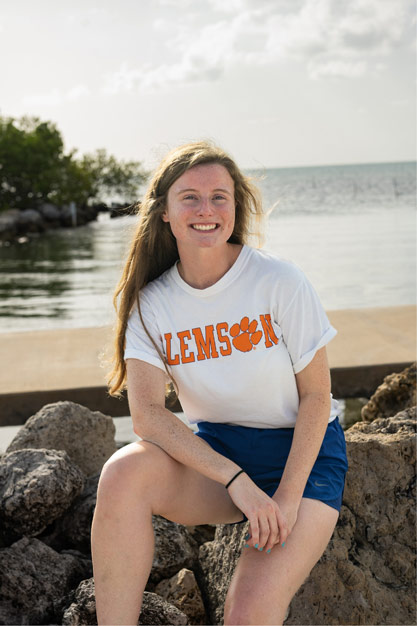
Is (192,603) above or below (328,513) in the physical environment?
below

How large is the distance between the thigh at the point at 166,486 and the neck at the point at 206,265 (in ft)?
2.03

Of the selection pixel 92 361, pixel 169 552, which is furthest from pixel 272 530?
pixel 92 361

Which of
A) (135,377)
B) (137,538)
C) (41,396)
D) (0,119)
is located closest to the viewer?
(137,538)

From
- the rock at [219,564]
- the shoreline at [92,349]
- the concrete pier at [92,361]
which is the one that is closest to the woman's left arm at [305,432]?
the rock at [219,564]

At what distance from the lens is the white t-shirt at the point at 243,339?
2451 millimetres

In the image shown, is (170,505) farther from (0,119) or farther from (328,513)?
(0,119)

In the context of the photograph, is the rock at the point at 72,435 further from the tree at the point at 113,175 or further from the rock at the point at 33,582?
the tree at the point at 113,175

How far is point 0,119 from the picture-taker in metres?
45.1

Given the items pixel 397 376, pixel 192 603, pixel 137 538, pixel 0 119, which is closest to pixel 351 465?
pixel 192 603

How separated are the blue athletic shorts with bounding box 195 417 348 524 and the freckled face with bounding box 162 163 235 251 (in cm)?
67

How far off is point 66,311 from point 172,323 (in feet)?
26.5

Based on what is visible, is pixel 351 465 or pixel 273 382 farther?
pixel 351 465

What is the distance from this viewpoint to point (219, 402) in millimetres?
2518

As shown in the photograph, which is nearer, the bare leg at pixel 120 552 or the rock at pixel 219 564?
the bare leg at pixel 120 552
